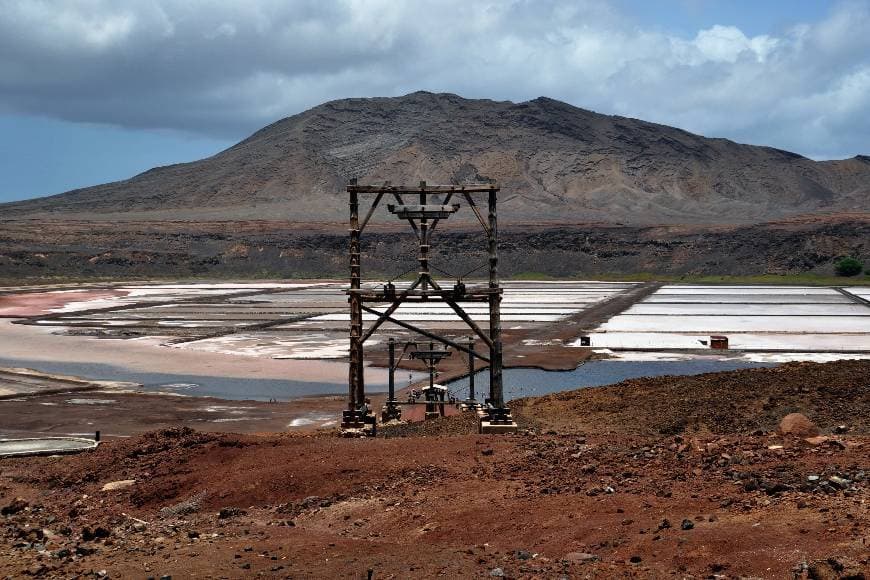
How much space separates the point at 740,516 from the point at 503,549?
2259 millimetres

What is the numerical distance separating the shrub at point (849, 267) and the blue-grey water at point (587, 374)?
270 ft

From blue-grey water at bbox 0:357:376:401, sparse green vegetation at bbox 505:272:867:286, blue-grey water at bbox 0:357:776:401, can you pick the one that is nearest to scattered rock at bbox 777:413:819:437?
blue-grey water at bbox 0:357:776:401

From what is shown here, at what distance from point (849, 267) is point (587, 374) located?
89016 mm

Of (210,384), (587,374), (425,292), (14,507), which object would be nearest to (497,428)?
(425,292)

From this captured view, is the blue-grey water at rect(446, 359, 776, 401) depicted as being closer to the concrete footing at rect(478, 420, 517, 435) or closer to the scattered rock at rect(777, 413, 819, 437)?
the concrete footing at rect(478, 420, 517, 435)

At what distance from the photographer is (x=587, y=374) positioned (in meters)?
44.7

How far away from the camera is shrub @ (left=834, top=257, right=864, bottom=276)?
401 feet

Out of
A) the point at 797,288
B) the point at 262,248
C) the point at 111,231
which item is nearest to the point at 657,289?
the point at 797,288

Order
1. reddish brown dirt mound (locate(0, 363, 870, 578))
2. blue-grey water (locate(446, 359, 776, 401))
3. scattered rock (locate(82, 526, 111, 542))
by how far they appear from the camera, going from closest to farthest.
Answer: reddish brown dirt mound (locate(0, 363, 870, 578)), scattered rock (locate(82, 526, 111, 542)), blue-grey water (locate(446, 359, 776, 401))

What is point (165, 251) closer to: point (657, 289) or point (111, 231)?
point (111, 231)

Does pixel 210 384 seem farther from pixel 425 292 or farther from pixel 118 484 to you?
pixel 118 484

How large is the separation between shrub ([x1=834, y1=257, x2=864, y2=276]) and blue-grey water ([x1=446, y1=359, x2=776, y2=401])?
82.3 meters

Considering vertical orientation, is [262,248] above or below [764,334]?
above

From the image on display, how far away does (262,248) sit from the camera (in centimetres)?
15575
